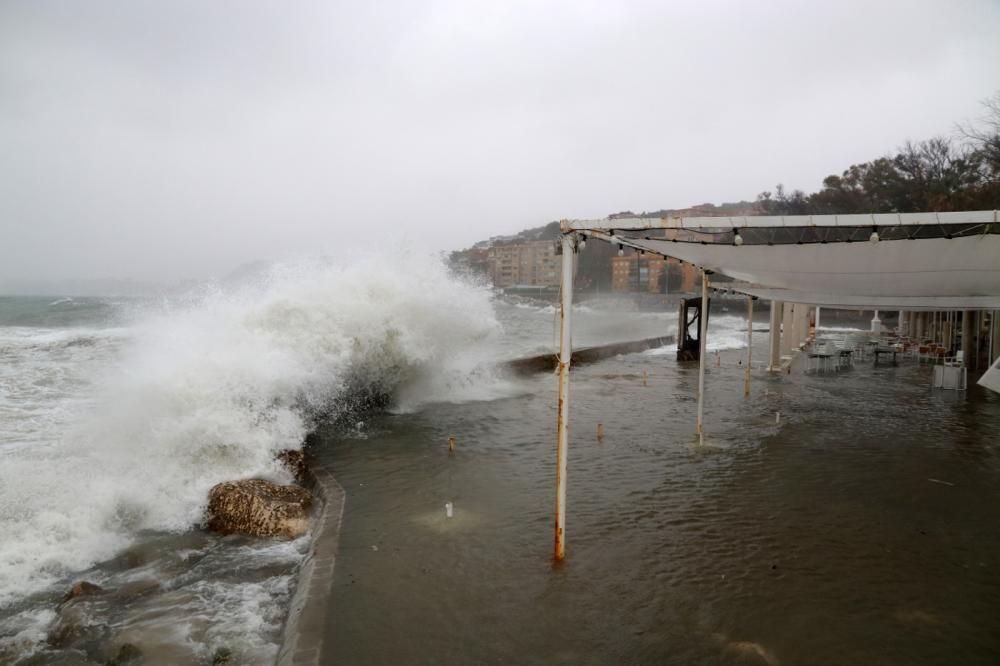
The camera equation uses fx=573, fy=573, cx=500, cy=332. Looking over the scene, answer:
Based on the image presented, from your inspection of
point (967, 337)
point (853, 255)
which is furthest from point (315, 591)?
point (967, 337)

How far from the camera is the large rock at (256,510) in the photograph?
20.4 feet

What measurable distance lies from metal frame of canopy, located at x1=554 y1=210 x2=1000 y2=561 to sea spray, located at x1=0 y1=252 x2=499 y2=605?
4.96 m

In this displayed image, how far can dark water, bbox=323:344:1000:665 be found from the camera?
3.96 m

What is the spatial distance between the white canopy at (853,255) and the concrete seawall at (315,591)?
12.3 ft

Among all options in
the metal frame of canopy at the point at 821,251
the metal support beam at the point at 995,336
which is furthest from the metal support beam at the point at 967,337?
the metal frame of canopy at the point at 821,251

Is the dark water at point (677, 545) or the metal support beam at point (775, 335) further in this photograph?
the metal support beam at point (775, 335)

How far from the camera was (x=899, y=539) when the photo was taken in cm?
559

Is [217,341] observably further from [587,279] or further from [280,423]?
[587,279]

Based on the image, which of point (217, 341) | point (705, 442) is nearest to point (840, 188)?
point (705, 442)

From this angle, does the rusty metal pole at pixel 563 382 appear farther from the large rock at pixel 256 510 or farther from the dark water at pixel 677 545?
Result: the large rock at pixel 256 510

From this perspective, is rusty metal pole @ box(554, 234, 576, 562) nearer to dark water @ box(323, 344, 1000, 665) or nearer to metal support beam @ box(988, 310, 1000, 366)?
dark water @ box(323, 344, 1000, 665)

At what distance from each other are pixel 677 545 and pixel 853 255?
11.2ft

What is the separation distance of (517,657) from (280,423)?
6511 mm

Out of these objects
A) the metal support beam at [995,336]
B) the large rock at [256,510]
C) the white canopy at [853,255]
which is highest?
the white canopy at [853,255]
